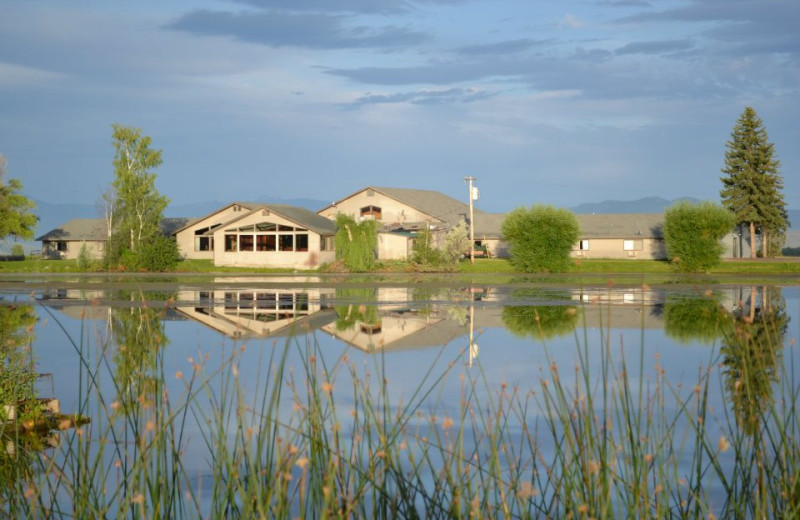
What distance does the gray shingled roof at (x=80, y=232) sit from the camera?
85375 millimetres

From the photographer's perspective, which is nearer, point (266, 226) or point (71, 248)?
point (266, 226)

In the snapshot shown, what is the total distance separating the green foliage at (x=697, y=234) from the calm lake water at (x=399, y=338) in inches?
493

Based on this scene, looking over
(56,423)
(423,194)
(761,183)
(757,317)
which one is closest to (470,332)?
(757,317)

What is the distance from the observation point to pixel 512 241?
54.3 m

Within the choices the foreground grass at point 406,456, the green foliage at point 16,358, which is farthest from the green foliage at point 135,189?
the foreground grass at point 406,456

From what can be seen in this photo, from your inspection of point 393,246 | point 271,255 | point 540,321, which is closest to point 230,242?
point 271,255

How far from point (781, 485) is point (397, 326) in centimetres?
1664

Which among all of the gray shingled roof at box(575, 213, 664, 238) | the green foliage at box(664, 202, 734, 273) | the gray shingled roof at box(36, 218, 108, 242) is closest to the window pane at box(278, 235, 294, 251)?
the gray shingled roof at box(575, 213, 664, 238)

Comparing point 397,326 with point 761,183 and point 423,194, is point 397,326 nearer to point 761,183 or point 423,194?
point 423,194

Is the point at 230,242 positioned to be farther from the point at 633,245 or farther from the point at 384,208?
the point at 633,245

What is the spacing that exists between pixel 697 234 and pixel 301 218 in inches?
984

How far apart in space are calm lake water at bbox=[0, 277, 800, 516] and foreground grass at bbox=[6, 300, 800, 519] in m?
0.18

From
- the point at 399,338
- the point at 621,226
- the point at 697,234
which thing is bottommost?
the point at 399,338

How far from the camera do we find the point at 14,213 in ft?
244
